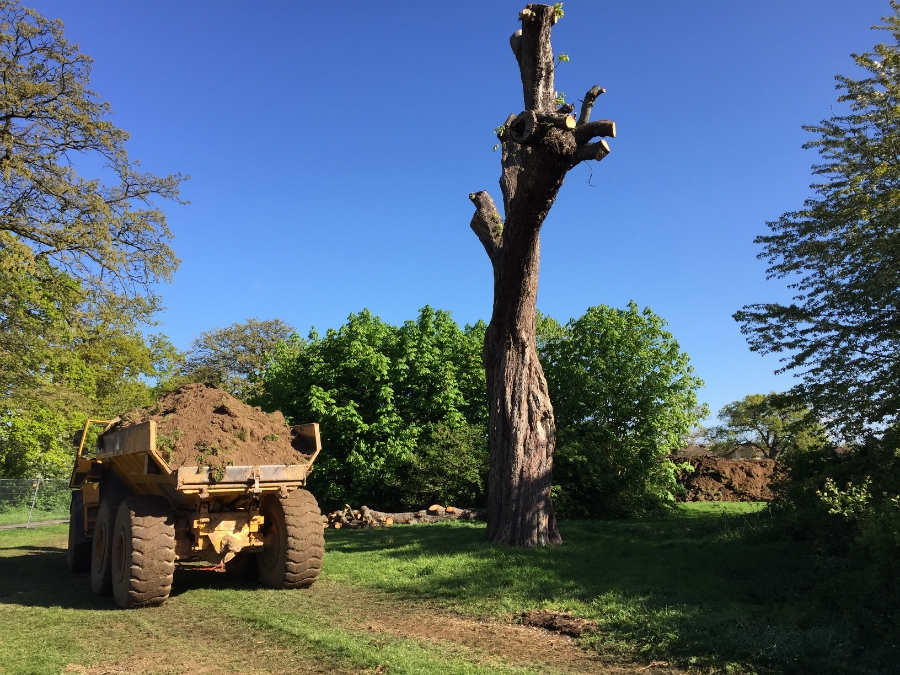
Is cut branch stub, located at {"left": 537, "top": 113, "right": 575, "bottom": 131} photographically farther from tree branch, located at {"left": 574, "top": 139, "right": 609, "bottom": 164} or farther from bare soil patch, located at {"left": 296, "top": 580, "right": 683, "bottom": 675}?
bare soil patch, located at {"left": 296, "top": 580, "right": 683, "bottom": 675}

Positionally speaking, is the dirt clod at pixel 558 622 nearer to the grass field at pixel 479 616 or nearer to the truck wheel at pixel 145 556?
the grass field at pixel 479 616

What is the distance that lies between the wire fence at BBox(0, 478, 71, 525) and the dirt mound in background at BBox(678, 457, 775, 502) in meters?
24.4

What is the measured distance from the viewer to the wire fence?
940 inches

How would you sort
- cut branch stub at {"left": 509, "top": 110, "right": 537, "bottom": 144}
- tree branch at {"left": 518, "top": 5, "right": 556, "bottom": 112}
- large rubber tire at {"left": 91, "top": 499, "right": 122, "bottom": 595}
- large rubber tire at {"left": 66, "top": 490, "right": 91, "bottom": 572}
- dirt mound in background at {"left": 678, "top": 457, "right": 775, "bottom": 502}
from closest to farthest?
1. large rubber tire at {"left": 91, "top": 499, "right": 122, "bottom": 595}
2. cut branch stub at {"left": 509, "top": 110, "right": 537, "bottom": 144}
3. tree branch at {"left": 518, "top": 5, "right": 556, "bottom": 112}
4. large rubber tire at {"left": 66, "top": 490, "right": 91, "bottom": 572}
5. dirt mound in background at {"left": 678, "top": 457, "right": 775, "bottom": 502}

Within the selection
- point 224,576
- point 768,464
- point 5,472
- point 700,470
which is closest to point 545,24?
point 224,576

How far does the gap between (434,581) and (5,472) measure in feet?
104

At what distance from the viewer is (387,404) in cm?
2173

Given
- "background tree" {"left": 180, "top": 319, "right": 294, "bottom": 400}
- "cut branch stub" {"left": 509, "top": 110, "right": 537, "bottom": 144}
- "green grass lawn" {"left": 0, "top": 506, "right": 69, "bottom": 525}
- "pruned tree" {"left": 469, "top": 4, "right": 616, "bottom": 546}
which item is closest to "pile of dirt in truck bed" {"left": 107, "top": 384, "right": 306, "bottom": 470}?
"pruned tree" {"left": 469, "top": 4, "right": 616, "bottom": 546}

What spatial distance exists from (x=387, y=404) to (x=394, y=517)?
464cm

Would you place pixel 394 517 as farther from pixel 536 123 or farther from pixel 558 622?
pixel 536 123

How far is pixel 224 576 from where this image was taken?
Result: 1034 centimetres

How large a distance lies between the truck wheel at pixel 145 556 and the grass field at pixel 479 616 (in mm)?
232

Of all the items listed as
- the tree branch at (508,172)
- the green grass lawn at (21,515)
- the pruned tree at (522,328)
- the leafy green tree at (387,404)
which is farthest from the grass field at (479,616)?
the green grass lawn at (21,515)

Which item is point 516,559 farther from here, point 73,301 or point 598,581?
point 73,301
